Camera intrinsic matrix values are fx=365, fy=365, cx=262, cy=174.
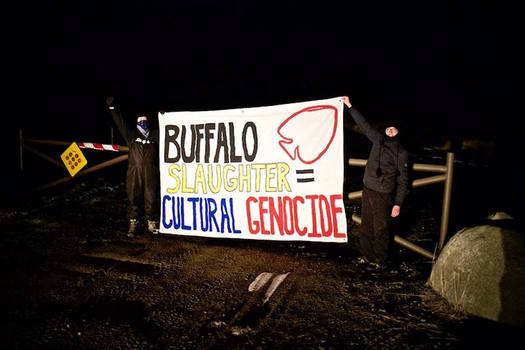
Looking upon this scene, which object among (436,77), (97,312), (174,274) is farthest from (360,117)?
(436,77)

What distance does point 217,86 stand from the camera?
938 inches

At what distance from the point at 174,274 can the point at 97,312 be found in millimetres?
939

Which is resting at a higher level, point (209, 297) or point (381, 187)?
point (381, 187)

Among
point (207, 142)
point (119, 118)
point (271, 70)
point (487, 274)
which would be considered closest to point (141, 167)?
point (119, 118)

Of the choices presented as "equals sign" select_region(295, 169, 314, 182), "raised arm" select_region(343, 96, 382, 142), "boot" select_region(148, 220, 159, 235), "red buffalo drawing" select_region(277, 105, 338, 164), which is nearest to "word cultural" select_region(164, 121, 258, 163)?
"red buffalo drawing" select_region(277, 105, 338, 164)

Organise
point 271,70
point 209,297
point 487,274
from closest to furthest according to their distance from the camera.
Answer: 1. point 487,274
2. point 209,297
3. point 271,70

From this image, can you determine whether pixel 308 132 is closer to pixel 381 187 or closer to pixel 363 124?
pixel 363 124

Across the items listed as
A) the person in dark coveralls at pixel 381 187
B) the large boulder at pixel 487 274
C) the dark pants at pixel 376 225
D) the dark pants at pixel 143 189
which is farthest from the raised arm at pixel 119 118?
the large boulder at pixel 487 274

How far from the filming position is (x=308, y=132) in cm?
426

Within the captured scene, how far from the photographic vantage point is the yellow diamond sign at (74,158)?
19.7 feet

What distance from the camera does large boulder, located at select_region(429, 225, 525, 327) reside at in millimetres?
3031

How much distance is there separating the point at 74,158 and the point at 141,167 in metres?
1.67

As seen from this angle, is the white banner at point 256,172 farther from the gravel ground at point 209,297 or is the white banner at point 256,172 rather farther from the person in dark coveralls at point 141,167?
the gravel ground at point 209,297

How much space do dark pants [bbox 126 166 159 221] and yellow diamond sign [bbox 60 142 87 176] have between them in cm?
136
